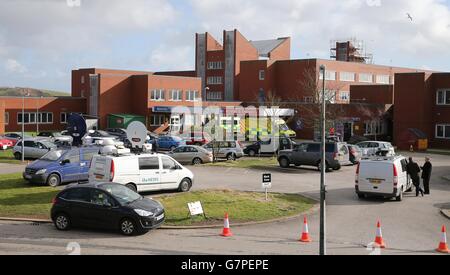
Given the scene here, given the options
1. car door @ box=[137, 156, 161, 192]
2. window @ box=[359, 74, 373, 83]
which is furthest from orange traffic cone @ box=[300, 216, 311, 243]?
window @ box=[359, 74, 373, 83]

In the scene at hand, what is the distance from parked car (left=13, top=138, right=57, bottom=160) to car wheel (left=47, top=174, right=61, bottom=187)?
486 inches

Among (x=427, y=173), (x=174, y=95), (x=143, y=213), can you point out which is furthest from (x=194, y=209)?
(x=174, y=95)

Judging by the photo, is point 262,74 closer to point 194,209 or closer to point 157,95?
point 157,95

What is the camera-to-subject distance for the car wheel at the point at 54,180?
2250cm

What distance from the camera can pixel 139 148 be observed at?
23766mm

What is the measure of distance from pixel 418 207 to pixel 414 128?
114 ft

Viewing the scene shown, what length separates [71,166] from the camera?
2319 centimetres

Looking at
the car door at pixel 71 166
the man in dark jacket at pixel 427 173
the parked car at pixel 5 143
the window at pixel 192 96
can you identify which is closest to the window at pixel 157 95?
the window at pixel 192 96

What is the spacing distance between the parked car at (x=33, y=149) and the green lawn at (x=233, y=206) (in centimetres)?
1711

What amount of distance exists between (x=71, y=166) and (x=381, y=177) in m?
12.9

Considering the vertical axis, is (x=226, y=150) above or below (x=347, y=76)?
below
